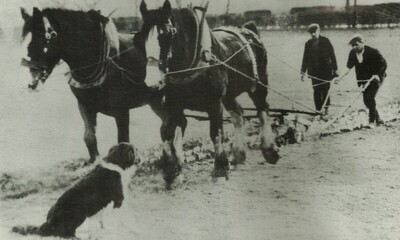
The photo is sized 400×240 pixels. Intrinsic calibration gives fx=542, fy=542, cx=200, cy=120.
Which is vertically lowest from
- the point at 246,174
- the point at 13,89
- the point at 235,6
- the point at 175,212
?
the point at 175,212

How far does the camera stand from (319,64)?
10.9 ft

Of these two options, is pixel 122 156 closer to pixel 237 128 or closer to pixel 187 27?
pixel 237 128


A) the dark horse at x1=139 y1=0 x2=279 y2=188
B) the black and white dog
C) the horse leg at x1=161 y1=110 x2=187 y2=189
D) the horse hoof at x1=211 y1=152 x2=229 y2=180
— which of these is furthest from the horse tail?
the black and white dog

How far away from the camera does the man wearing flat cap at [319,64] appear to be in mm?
3297

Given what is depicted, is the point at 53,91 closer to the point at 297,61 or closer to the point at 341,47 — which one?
the point at 297,61

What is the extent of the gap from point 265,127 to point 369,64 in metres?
0.78

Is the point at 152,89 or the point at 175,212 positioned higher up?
the point at 152,89

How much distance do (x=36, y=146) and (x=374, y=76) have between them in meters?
2.13

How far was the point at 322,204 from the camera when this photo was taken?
10.8ft

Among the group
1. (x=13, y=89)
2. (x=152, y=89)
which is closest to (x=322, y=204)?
(x=152, y=89)

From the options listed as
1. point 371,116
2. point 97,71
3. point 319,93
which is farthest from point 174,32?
point 371,116

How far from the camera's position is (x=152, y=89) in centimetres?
317

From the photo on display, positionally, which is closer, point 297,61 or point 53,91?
point 53,91

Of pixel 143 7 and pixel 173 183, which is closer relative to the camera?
pixel 143 7
